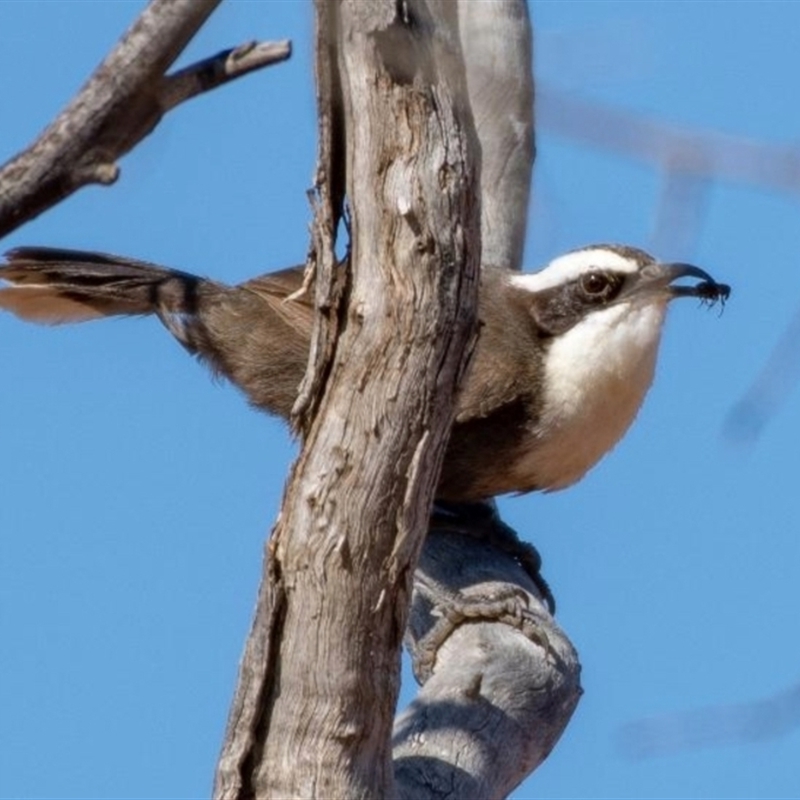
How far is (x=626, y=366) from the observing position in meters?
6.51

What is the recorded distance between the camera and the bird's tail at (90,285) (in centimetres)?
678

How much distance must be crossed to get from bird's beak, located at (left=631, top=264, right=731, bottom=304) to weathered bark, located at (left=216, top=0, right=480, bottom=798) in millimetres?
2771

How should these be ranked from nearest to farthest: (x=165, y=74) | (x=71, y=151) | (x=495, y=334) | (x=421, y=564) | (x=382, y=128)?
(x=71, y=151)
(x=165, y=74)
(x=382, y=128)
(x=421, y=564)
(x=495, y=334)

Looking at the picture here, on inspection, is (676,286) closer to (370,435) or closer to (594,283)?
(594,283)

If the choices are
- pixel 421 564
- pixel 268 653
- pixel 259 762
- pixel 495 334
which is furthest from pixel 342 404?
pixel 495 334

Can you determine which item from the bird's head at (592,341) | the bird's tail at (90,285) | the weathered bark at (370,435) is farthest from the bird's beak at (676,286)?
the weathered bark at (370,435)

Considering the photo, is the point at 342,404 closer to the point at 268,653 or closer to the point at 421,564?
the point at 268,653

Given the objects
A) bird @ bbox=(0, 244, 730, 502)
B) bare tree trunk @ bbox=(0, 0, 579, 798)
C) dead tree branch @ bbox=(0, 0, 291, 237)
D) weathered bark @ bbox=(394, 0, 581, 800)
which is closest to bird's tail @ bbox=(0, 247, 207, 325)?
bird @ bbox=(0, 244, 730, 502)

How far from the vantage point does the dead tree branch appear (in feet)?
9.48

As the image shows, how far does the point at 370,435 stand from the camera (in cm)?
370

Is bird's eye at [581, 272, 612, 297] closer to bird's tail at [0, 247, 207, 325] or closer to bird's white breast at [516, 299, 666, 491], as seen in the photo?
bird's white breast at [516, 299, 666, 491]

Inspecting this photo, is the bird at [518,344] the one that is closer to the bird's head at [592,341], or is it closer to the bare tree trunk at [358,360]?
the bird's head at [592,341]

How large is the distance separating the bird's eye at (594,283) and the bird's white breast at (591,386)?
73mm

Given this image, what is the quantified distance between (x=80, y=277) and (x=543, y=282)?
1.70 metres
